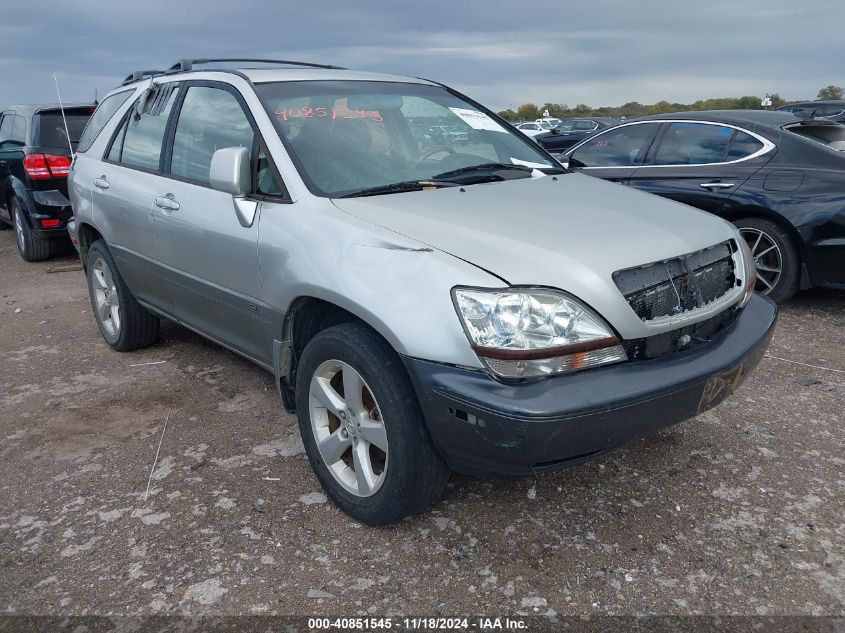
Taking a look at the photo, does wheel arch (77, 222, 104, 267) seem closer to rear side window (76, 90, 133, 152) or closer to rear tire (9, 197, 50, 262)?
Answer: rear side window (76, 90, 133, 152)

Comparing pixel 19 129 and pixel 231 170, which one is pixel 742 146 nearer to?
pixel 231 170

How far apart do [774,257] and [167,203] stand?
432cm

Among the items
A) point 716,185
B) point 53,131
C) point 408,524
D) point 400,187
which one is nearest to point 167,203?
point 400,187

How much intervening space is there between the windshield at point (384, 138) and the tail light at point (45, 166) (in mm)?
5461

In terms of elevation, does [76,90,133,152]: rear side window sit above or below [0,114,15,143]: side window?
above

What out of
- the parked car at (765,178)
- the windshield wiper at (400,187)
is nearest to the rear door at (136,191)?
the windshield wiper at (400,187)

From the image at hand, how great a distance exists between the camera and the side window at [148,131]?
403cm

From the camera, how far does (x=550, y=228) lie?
2600mm

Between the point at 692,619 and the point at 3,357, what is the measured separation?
4770mm

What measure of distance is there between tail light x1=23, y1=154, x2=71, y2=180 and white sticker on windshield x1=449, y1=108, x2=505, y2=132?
568 cm

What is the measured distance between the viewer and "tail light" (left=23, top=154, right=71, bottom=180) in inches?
305

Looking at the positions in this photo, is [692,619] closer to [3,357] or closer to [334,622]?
[334,622]

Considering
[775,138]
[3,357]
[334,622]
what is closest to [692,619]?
[334,622]

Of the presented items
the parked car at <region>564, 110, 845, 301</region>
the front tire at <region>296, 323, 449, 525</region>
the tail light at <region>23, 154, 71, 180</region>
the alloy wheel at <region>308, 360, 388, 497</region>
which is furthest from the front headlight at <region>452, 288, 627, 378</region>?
the tail light at <region>23, 154, 71, 180</region>
